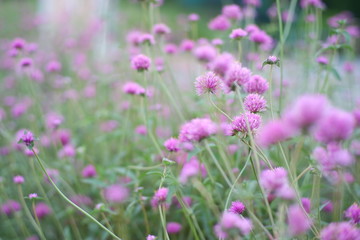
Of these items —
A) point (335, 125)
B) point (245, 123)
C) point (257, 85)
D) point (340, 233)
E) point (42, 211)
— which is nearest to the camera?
point (335, 125)

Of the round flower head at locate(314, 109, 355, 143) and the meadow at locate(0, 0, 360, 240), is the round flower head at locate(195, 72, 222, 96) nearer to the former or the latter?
the meadow at locate(0, 0, 360, 240)

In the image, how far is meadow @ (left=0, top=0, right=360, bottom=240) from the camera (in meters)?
0.81

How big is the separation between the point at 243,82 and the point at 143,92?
0.63m

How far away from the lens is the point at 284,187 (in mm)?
612

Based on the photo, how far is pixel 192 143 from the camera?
35.9 inches

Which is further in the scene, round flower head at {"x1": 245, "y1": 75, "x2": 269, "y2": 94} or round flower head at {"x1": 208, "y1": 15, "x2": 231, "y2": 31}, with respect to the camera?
round flower head at {"x1": 208, "y1": 15, "x2": 231, "y2": 31}

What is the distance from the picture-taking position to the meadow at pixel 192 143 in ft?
2.64

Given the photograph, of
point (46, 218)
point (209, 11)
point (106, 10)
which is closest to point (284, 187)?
point (46, 218)

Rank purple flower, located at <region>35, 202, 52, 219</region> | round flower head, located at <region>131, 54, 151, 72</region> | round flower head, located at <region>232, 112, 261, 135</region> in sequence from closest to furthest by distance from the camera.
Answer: round flower head, located at <region>232, 112, 261, 135</region> < round flower head, located at <region>131, 54, 151, 72</region> < purple flower, located at <region>35, 202, 52, 219</region>

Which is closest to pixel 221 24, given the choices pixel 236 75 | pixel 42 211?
pixel 236 75

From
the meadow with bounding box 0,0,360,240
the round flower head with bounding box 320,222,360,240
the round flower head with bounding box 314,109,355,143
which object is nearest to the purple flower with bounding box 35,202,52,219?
the meadow with bounding box 0,0,360,240

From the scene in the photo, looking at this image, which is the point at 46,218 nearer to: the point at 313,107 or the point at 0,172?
the point at 0,172

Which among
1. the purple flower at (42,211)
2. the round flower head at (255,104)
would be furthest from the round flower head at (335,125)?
the purple flower at (42,211)

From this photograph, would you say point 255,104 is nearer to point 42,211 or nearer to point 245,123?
point 245,123
